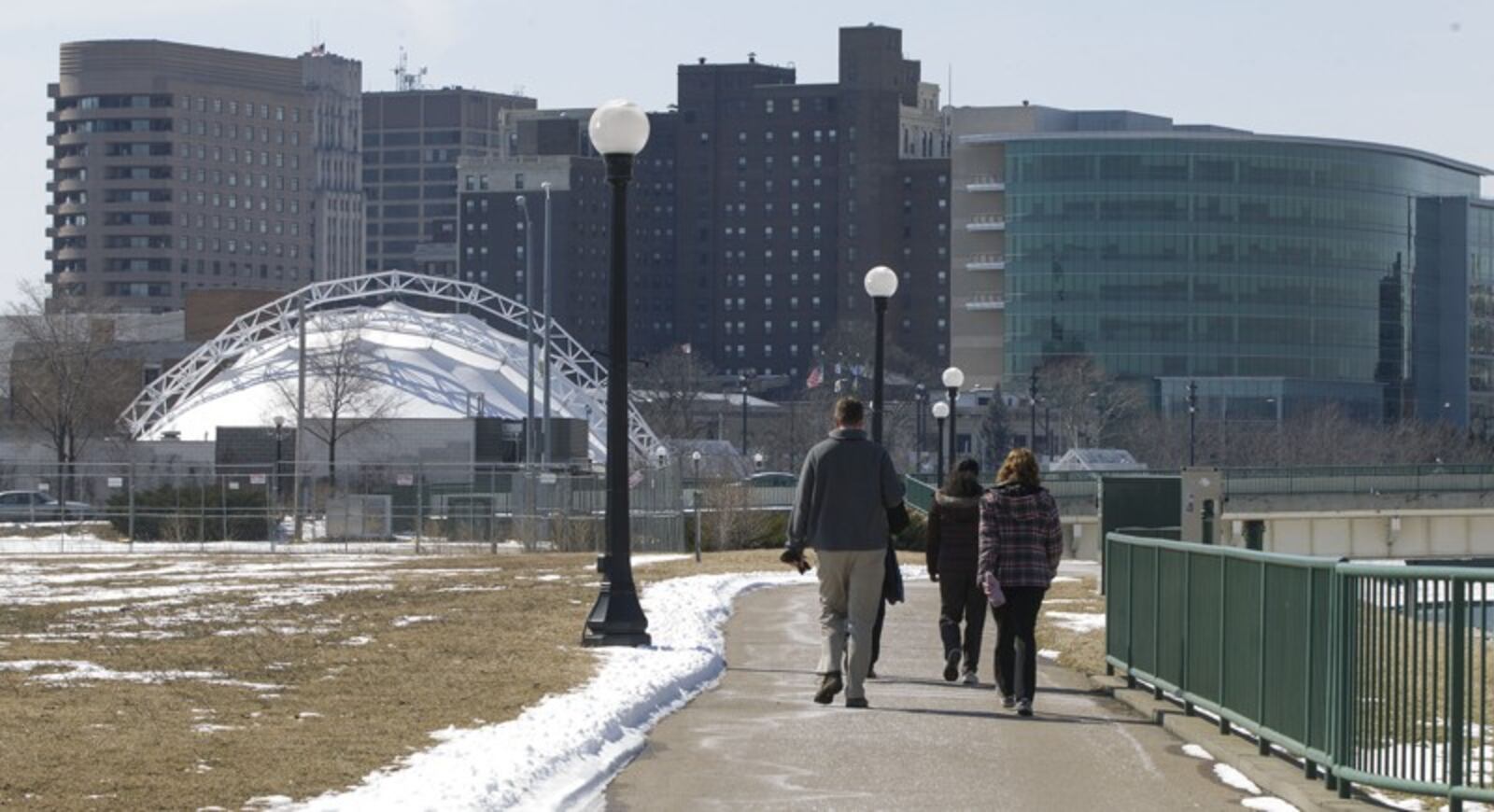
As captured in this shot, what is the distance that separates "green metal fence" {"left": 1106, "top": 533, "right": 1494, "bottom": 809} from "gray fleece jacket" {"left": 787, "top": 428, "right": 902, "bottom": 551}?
2145 millimetres

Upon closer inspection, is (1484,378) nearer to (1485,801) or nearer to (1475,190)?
(1475,190)

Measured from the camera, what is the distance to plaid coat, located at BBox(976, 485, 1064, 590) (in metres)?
18.0

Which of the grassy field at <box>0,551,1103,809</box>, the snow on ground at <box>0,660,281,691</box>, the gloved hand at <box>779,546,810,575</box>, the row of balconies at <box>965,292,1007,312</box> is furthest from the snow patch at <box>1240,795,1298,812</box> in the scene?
the row of balconies at <box>965,292,1007,312</box>

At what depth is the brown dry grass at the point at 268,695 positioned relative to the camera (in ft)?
42.8

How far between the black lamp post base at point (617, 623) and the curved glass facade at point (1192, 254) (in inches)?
5363

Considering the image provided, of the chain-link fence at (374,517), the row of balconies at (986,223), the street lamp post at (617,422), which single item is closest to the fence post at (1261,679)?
the street lamp post at (617,422)

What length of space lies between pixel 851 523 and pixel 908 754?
276cm

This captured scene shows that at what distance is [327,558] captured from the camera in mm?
49375

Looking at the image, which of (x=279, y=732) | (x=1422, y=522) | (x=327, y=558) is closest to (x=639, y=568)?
(x=327, y=558)

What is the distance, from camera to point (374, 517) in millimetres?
61969

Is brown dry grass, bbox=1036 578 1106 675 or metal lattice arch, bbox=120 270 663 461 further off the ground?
metal lattice arch, bbox=120 270 663 461

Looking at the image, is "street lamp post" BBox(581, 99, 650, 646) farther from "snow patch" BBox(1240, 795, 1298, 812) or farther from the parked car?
the parked car

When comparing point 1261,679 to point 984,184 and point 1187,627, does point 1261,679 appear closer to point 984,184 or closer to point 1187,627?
point 1187,627

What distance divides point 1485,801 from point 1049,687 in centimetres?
824
